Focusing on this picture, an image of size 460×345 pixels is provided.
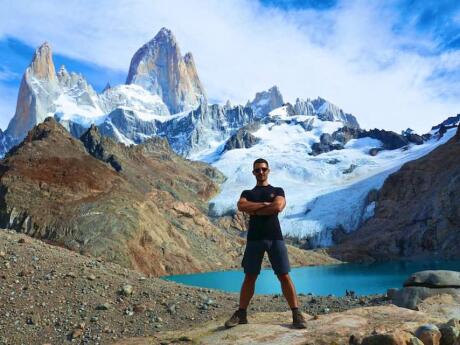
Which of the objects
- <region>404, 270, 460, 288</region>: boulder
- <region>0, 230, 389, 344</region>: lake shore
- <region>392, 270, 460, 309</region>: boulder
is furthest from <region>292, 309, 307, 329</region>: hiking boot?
<region>404, 270, 460, 288</region>: boulder

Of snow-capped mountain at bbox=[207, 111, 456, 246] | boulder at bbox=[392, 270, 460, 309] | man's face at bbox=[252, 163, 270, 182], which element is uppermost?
snow-capped mountain at bbox=[207, 111, 456, 246]

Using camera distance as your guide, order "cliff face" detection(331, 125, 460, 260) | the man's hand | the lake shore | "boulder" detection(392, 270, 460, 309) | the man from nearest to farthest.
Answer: the man's hand
the man
the lake shore
"boulder" detection(392, 270, 460, 309)
"cliff face" detection(331, 125, 460, 260)

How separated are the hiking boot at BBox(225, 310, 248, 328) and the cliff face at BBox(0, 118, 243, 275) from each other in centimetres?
4100

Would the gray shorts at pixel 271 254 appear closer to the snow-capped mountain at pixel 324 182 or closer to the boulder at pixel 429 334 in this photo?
the boulder at pixel 429 334

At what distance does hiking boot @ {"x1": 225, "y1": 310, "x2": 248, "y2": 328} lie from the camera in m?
9.31

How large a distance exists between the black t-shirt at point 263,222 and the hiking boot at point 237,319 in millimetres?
1329

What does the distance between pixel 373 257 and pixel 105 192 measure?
1967 inches

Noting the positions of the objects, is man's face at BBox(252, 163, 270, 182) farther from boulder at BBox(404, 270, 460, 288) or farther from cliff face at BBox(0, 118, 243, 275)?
cliff face at BBox(0, 118, 243, 275)

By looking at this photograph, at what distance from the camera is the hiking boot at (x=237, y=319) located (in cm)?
931

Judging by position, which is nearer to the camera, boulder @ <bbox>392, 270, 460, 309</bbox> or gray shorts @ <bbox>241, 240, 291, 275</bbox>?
gray shorts @ <bbox>241, 240, 291, 275</bbox>

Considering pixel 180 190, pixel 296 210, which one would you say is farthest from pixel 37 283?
pixel 296 210

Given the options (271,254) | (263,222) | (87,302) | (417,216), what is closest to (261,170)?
(263,222)

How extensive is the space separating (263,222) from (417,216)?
88.0 m

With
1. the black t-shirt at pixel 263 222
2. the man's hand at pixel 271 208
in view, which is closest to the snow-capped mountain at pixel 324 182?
the black t-shirt at pixel 263 222
